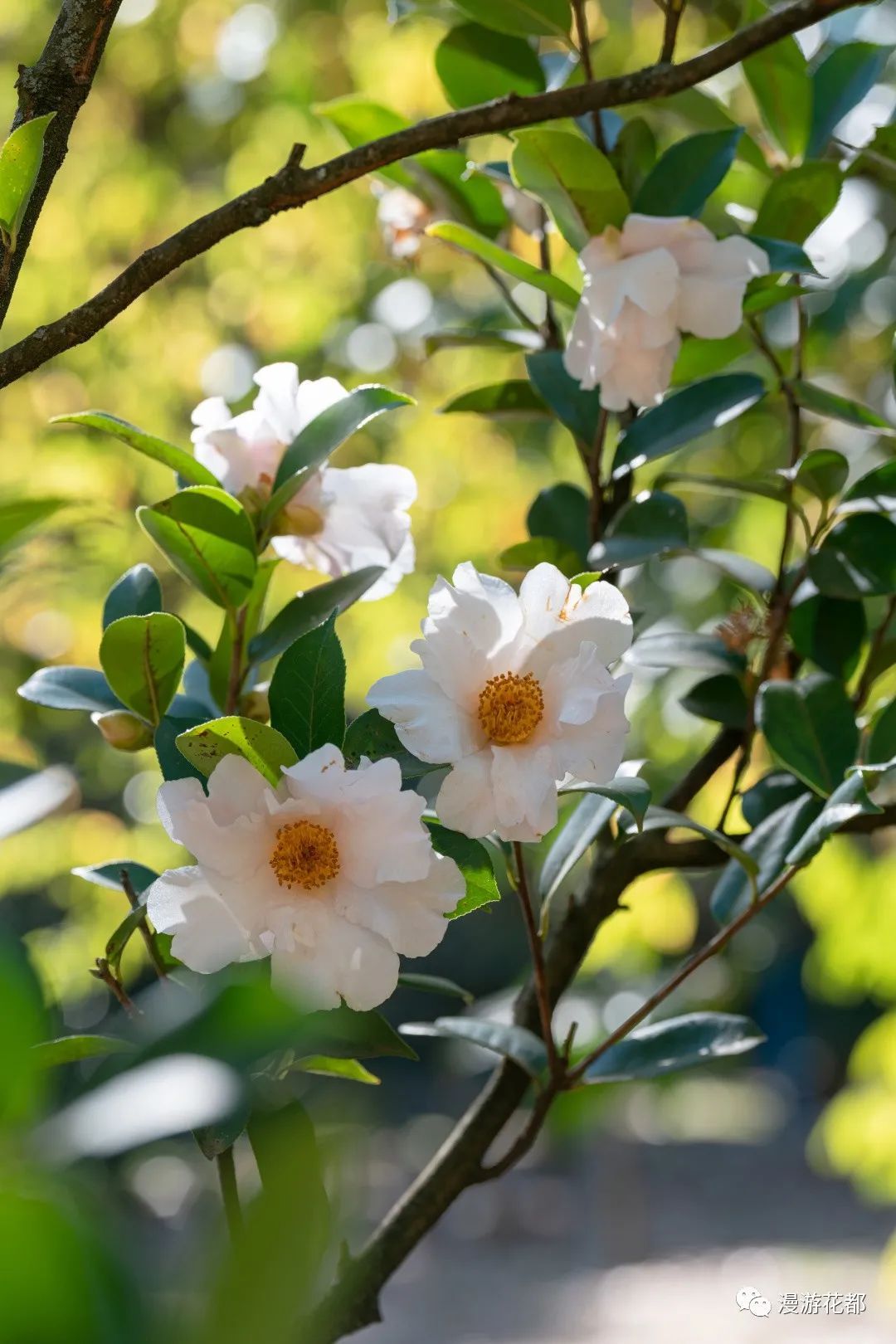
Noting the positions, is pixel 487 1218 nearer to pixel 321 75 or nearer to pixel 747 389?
pixel 321 75

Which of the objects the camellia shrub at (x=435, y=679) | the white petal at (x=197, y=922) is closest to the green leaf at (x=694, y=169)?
the camellia shrub at (x=435, y=679)

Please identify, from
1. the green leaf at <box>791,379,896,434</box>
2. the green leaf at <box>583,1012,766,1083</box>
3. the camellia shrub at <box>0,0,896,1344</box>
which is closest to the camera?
the camellia shrub at <box>0,0,896,1344</box>

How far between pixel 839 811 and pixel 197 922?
268mm

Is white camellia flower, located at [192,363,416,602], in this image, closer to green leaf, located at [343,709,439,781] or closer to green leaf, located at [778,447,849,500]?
green leaf, located at [343,709,439,781]

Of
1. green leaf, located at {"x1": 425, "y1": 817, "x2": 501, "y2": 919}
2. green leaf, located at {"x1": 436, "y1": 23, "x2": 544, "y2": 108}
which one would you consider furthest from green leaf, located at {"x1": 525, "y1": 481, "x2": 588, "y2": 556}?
green leaf, located at {"x1": 425, "y1": 817, "x2": 501, "y2": 919}

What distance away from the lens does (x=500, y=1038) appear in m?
0.63

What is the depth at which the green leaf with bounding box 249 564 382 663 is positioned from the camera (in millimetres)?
546

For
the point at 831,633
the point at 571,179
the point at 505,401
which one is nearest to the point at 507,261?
the point at 571,179

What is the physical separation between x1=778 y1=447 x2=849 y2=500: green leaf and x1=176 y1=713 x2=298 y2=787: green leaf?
15.9 inches

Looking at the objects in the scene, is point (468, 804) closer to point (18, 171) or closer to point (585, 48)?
point (18, 171)

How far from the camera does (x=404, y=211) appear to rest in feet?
2.69

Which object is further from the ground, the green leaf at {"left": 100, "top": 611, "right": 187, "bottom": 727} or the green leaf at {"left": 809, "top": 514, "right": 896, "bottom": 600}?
the green leaf at {"left": 100, "top": 611, "right": 187, "bottom": 727}

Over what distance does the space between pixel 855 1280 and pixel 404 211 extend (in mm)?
4036

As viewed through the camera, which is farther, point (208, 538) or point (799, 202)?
point (799, 202)
